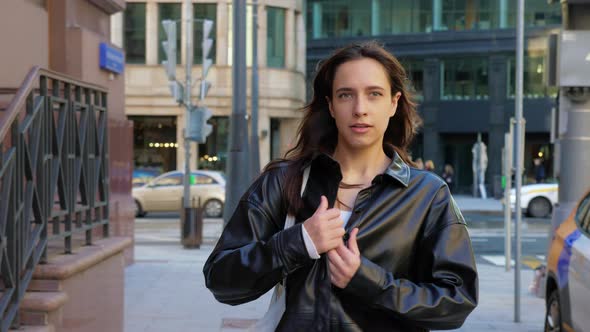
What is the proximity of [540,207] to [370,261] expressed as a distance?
81.8ft

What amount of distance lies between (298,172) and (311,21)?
43.8 m

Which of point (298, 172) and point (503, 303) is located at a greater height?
point (298, 172)

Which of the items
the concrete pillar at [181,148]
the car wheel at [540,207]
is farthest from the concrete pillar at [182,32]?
the car wheel at [540,207]

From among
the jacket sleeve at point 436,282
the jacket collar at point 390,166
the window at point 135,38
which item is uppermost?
the window at point 135,38

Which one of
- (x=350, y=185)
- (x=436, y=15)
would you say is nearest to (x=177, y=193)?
(x=436, y=15)

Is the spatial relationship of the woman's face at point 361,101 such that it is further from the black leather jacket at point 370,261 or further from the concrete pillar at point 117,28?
the concrete pillar at point 117,28

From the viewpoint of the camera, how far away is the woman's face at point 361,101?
2.50 metres

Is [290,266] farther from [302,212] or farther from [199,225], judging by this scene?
[199,225]

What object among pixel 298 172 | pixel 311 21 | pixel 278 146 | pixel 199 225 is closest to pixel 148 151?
pixel 278 146

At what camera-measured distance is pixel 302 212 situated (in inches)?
98.0

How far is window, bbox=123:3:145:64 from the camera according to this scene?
1513 inches

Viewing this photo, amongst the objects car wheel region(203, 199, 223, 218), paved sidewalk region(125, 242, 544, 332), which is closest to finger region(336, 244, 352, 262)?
paved sidewalk region(125, 242, 544, 332)

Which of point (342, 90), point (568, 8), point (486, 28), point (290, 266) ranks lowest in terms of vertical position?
point (290, 266)

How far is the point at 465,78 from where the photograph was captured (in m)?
41.5
